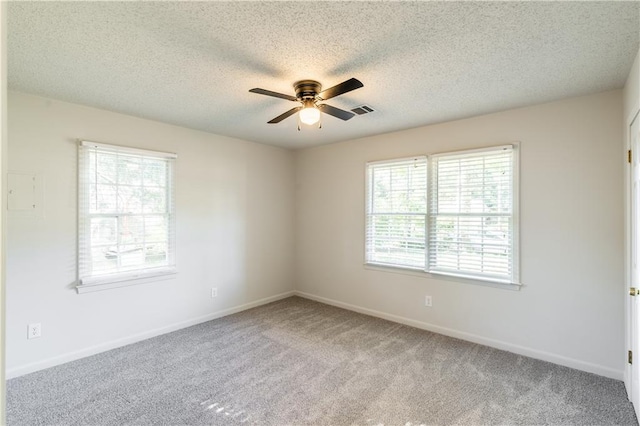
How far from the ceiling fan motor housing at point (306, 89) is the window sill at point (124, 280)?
8.75 ft

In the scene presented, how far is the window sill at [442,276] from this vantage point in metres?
3.21

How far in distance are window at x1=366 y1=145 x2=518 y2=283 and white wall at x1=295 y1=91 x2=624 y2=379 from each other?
14cm

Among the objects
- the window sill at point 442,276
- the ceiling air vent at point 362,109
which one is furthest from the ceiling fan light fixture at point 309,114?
the window sill at point 442,276

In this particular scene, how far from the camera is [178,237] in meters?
3.84

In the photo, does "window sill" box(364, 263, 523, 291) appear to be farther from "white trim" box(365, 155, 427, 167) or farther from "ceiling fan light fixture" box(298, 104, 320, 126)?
"ceiling fan light fixture" box(298, 104, 320, 126)

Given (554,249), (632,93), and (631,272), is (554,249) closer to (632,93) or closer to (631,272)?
(631,272)

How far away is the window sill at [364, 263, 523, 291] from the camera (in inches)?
126

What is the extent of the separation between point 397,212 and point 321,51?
2.54m

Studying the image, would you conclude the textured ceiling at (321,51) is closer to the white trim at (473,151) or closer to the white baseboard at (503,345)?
the white trim at (473,151)

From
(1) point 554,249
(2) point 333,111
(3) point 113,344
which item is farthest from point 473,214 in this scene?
(3) point 113,344

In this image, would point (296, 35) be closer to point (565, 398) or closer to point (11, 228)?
point (11, 228)

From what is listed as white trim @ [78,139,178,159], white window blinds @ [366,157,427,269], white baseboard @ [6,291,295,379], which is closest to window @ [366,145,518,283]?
white window blinds @ [366,157,427,269]

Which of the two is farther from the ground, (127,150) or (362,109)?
(362,109)

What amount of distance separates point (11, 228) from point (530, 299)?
491 cm
